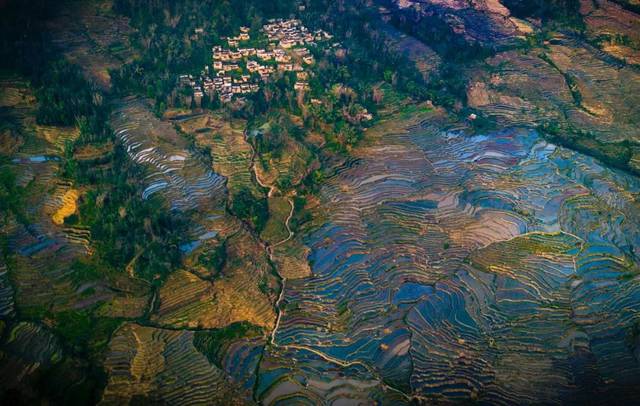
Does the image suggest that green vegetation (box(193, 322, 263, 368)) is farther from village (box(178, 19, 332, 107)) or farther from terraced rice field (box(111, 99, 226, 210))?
village (box(178, 19, 332, 107))

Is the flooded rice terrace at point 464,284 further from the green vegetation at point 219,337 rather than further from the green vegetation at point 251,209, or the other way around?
the green vegetation at point 251,209

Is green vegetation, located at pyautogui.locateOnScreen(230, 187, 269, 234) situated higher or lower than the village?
lower

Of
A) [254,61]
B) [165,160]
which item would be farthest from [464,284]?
[254,61]

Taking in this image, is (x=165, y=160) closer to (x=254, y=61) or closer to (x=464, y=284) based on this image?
(x=254, y=61)

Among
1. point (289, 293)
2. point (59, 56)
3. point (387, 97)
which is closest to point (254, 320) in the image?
point (289, 293)

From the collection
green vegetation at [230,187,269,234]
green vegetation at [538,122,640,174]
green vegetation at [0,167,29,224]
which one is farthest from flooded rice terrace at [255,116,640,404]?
green vegetation at [0,167,29,224]

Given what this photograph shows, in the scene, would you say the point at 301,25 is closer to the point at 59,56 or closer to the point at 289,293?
the point at 59,56

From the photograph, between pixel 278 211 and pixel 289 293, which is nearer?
pixel 289 293
